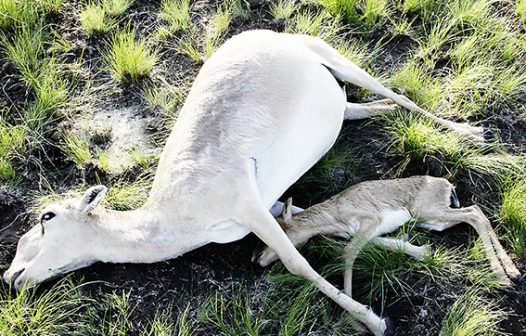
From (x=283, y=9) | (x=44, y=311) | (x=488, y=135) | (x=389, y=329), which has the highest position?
(x=283, y=9)

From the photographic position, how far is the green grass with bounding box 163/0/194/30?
614 cm

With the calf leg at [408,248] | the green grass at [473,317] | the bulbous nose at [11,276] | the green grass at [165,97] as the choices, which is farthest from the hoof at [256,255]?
the green grass at [165,97]

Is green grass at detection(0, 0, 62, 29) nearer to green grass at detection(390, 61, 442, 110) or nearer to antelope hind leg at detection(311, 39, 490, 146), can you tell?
antelope hind leg at detection(311, 39, 490, 146)

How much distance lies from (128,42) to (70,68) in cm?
55

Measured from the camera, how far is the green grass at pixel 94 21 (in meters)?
6.11

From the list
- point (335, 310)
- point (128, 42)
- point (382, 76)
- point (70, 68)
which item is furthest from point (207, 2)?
point (335, 310)

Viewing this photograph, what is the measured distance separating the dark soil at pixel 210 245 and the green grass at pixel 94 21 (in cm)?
9

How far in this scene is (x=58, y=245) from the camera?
421cm

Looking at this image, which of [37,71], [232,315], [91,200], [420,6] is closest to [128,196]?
[91,200]

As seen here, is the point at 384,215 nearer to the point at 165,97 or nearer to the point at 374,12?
the point at 165,97

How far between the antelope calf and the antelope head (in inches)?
42.4

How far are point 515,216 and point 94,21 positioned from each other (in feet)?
12.8

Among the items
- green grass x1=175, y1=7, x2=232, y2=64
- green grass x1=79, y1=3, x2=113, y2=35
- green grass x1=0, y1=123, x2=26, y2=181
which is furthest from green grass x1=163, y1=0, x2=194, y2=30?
green grass x1=0, y1=123, x2=26, y2=181

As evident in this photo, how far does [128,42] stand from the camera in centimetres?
591
